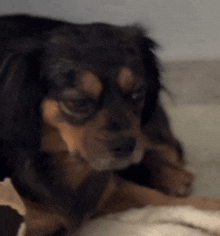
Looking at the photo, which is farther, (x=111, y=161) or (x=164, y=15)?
(x=164, y=15)

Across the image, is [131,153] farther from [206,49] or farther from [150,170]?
[206,49]

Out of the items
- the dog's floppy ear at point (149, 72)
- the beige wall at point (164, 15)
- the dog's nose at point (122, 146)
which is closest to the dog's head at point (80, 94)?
the dog's nose at point (122, 146)

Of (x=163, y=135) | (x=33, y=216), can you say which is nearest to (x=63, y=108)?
(x=33, y=216)

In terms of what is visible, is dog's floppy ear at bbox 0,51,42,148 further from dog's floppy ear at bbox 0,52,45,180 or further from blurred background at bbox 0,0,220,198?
blurred background at bbox 0,0,220,198

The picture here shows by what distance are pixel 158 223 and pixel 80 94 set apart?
1.38ft

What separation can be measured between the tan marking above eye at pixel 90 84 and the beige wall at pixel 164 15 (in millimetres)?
1015

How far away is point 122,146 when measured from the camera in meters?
1.00

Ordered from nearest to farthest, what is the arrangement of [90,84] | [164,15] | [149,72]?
1. [90,84]
2. [149,72]
3. [164,15]

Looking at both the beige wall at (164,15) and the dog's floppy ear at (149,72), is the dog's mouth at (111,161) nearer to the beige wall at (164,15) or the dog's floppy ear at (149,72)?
the dog's floppy ear at (149,72)

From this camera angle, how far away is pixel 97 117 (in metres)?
1.02

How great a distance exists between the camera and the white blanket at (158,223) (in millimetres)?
1012

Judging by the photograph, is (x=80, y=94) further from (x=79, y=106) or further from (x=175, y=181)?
(x=175, y=181)

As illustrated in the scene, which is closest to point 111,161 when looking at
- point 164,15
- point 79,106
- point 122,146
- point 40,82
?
point 122,146

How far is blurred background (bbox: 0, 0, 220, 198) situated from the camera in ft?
6.22
